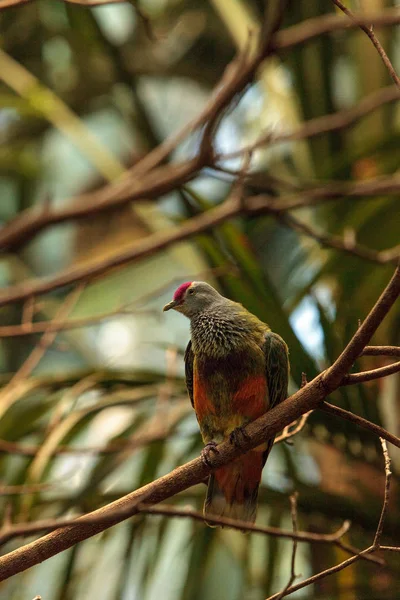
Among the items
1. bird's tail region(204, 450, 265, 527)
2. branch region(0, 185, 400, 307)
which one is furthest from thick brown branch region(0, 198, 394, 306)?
bird's tail region(204, 450, 265, 527)

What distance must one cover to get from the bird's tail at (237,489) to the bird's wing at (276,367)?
0.59 ft

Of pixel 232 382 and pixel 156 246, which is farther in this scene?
pixel 156 246

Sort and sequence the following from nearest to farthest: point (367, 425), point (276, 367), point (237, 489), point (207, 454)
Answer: point (367, 425), point (207, 454), point (276, 367), point (237, 489)

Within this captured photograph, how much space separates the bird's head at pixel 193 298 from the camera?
79.0 inches

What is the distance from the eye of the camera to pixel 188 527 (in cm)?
267

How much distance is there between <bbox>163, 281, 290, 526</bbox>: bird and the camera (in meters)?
1.82

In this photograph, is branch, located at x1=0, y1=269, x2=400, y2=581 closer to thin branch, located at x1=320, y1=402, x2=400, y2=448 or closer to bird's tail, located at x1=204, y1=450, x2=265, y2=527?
thin branch, located at x1=320, y1=402, x2=400, y2=448

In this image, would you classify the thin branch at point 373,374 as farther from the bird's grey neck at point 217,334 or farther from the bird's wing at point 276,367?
the bird's grey neck at point 217,334

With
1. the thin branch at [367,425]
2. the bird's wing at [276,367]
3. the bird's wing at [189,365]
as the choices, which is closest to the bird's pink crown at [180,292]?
the bird's wing at [189,365]

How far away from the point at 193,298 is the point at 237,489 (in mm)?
495

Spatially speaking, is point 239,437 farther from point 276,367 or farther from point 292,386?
point 292,386

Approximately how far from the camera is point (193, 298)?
2.02 m

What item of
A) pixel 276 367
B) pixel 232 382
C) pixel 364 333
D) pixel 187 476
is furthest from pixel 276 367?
pixel 364 333

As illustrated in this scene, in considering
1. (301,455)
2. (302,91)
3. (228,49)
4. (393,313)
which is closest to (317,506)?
(301,455)
